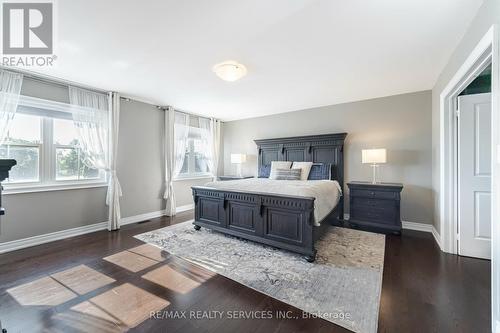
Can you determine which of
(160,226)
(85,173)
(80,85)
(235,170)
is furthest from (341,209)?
(80,85)

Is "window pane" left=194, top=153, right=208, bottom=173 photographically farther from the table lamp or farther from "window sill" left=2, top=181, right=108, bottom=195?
the table lamp

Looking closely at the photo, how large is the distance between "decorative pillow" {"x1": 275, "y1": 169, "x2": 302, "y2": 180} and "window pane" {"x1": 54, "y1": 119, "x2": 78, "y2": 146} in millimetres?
3786

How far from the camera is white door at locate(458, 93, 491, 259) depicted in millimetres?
2588

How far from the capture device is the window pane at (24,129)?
295 centimetres

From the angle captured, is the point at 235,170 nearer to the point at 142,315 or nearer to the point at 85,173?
the point at 85,173

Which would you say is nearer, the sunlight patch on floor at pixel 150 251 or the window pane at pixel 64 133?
the sunlight patch on floor at pixel 150 251

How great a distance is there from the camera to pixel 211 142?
5.97 meters

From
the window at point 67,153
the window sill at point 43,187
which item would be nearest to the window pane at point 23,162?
the window sill at point 43,187

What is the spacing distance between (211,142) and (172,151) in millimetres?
1365

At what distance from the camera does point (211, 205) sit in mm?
3559

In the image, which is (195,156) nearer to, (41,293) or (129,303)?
(41,293)

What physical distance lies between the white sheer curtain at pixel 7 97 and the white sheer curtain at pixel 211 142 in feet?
11.3

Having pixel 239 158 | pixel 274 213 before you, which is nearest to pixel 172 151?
pixel 239 158

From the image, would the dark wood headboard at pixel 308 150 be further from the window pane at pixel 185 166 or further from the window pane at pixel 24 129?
the window pane at pixel 24 129
